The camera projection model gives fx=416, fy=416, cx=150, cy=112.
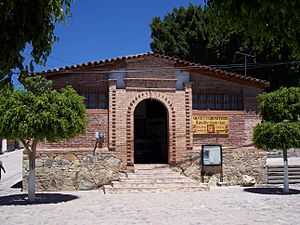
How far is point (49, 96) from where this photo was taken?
13.5 metres

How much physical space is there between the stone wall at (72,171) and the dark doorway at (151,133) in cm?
380

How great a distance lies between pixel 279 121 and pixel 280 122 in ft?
0.92

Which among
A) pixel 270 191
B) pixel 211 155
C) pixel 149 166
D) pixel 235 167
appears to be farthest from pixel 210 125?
pixel 270 191

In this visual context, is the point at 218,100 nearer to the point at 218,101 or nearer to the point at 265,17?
the point at 218,101

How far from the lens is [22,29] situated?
3795 mm

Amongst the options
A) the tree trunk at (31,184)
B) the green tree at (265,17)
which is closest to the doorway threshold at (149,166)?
the tree trunk at (31,184)

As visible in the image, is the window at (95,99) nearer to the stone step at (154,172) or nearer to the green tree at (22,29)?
the stone step at (154,172)

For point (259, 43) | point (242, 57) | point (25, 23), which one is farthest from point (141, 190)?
point (242, 57)

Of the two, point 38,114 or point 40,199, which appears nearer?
point 38,114

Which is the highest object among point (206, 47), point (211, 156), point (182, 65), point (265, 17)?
point (206, 47)

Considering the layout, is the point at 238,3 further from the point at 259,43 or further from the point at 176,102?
the point at 176,102

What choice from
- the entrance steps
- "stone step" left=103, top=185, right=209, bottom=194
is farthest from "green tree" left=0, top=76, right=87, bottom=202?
the entrance steps

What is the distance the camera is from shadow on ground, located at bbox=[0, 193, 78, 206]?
45.3 feet

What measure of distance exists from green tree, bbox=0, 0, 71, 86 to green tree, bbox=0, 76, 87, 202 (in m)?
8.99
